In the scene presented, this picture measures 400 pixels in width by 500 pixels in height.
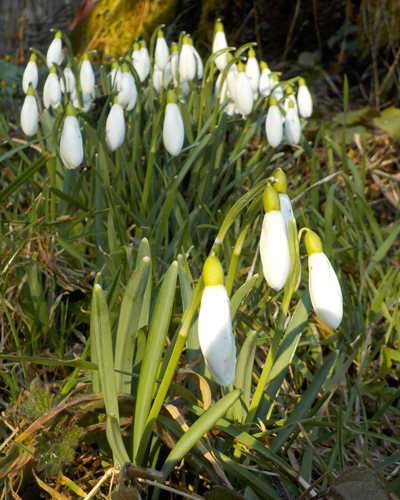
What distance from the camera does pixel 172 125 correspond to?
5.55ft

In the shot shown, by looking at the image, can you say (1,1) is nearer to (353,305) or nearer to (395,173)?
(395,173)

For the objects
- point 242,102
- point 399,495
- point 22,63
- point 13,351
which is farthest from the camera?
point 22,63

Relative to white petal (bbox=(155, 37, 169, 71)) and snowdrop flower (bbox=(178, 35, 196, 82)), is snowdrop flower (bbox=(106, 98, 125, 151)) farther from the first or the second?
white petal (bbox=(155, 37, 169, 71))

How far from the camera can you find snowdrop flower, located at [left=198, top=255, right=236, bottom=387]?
75 centimetres

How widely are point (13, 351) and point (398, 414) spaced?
4.08 ft

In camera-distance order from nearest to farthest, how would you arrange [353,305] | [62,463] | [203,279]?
[203,279], [62,463], [353,305]

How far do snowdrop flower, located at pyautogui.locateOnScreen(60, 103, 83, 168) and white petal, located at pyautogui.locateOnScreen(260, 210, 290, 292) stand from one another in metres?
1.02

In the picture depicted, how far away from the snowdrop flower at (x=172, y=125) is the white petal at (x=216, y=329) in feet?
3.49

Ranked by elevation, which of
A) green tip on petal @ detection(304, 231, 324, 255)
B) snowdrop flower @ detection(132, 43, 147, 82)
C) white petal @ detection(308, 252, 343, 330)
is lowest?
white petal @ detection(308, 252, 343, 330)

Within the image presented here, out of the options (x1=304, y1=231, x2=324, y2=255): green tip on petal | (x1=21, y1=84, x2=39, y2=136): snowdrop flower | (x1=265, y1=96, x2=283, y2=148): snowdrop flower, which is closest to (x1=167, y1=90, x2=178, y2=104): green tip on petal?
(x1=265, y1=96, x2=283, y2=148): snowdrop flower

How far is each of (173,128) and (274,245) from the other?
1001 mm

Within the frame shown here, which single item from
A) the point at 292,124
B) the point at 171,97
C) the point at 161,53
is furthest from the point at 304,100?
the point at 171,97

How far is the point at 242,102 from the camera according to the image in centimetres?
219

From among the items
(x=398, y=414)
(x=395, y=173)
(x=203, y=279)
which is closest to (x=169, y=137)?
(x=203, y=279)
